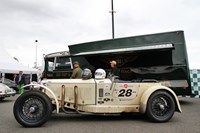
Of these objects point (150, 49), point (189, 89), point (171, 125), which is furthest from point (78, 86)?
point (189, 89)

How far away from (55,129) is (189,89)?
657cm

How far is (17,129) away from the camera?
5.53 m

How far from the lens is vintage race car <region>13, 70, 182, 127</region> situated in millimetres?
6297

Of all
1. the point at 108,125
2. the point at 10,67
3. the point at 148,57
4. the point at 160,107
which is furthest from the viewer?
the point at 10,67

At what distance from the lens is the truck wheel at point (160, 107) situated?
249 inches

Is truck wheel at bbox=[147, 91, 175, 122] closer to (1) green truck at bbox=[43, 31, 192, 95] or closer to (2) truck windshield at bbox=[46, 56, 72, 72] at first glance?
(1) green truck at bbox=[43, 31, 192, 95]

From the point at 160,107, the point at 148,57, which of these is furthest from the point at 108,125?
the point at 148,57

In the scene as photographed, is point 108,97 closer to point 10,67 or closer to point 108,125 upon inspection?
point 108,125

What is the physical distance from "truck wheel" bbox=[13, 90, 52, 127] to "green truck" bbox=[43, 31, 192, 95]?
17.1 feet

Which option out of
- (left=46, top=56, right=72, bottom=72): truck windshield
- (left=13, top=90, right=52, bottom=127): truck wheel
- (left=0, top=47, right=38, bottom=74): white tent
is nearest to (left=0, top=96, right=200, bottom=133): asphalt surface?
(left=13, top=90, right=52, bottom=127): truck wheel

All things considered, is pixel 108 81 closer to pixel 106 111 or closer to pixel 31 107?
pixel 106 111

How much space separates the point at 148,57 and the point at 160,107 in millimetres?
4511

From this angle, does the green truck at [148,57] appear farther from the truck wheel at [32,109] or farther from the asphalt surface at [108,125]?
the truck wheel at [32,109]

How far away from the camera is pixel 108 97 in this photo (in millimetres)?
6426
